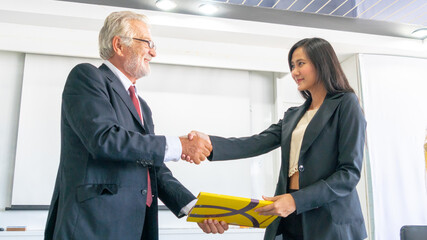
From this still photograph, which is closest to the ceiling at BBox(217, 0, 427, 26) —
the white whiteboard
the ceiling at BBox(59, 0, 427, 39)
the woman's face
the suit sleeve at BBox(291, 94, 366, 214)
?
the ceiling at BBox(59, 0, 427, 39)

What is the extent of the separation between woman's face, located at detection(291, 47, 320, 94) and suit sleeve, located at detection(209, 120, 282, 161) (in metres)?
0.30

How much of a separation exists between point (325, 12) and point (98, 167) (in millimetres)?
3201

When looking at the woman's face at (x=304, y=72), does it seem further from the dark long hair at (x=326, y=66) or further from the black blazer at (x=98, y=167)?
the black blazer at (x=98, y=167)

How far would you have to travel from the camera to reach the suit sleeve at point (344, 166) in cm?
153

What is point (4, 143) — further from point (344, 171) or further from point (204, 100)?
point (344, 171)

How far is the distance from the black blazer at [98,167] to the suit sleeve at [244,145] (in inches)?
18.0

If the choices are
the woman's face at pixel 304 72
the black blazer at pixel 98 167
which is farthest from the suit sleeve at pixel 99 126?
the woman's face at pixel 304 72

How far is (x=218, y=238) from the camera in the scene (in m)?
3.95

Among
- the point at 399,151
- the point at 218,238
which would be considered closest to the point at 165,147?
the point at 218,238

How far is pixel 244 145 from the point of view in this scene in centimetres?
205

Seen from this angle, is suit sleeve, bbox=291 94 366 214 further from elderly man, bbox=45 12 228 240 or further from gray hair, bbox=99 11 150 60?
gray hair, bbox=99 11 150 60

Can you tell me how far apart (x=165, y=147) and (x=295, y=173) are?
0.57 m

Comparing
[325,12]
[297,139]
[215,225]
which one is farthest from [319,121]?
[325,12]

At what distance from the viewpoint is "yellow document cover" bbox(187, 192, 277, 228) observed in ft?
5.02
